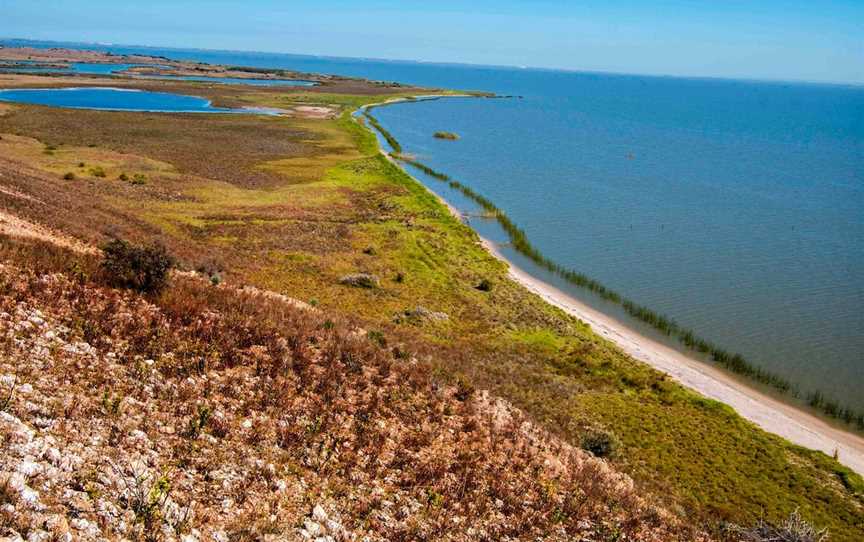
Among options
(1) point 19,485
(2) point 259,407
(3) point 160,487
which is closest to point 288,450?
(2) point 259,407

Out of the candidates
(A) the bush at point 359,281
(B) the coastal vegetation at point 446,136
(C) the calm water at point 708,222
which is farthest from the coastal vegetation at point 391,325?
(B) the coastal vegetation at point 446,136

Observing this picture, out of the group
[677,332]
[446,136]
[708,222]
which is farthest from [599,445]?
[446,136]

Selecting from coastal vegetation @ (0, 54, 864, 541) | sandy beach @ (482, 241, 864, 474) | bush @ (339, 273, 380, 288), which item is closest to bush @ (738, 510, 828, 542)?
coastal vegetation @ (0, 54, 864, 541)

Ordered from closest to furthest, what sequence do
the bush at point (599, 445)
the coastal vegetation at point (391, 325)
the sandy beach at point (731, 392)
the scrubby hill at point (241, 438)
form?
the scrubby hill at point (241, 438), the coastal vegetation at point (391, 325), the bush at point (599, 445), the sandy beach at point (731, 392)

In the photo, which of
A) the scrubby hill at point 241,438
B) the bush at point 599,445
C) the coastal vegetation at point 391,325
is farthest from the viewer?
the bush at point 599,445

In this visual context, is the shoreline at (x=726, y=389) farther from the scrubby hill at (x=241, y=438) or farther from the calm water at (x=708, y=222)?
the scrubby hill at (x=241, y=438)

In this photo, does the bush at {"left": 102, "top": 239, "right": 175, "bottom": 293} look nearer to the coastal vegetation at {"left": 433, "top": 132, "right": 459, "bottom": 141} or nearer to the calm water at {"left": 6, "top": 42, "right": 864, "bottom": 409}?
the calm water at {"left": 6, "top": 42, "right": 864, "bottom": 409}

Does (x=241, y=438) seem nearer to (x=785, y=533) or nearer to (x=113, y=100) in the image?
(x=785, y=533)

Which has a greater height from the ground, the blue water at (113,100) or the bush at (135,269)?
the blue water at (113,100)
